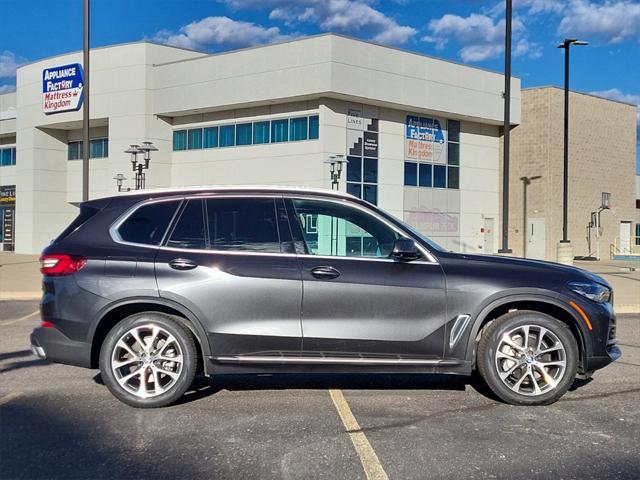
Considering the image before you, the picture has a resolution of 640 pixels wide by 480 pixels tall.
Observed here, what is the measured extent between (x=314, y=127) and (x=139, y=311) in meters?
27.3

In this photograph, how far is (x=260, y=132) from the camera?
110 feet

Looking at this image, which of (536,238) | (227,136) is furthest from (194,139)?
(536,238)

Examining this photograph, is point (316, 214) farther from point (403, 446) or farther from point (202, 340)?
point (403, 446)

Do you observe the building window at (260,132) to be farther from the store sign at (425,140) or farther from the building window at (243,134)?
the store sign at (425,140)

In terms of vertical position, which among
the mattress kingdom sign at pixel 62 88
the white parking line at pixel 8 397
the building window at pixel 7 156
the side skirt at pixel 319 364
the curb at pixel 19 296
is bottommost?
the white parking line at pixel 8 397

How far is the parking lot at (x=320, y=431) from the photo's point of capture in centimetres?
403

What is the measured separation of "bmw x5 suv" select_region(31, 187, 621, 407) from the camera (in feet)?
17.0

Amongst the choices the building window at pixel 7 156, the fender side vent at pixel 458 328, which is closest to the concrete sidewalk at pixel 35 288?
the fender side vent at pixel 458 328

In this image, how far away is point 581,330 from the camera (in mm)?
5355

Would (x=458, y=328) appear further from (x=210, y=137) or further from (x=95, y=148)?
(x=95, y=148)

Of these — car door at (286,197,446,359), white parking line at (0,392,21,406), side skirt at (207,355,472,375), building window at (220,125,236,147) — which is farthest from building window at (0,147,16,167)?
car door at (286,197,446,359)

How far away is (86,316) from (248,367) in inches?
52.4

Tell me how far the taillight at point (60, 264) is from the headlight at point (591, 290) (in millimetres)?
3935

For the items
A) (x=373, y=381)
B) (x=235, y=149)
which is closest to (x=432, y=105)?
(x=235, y=149)
